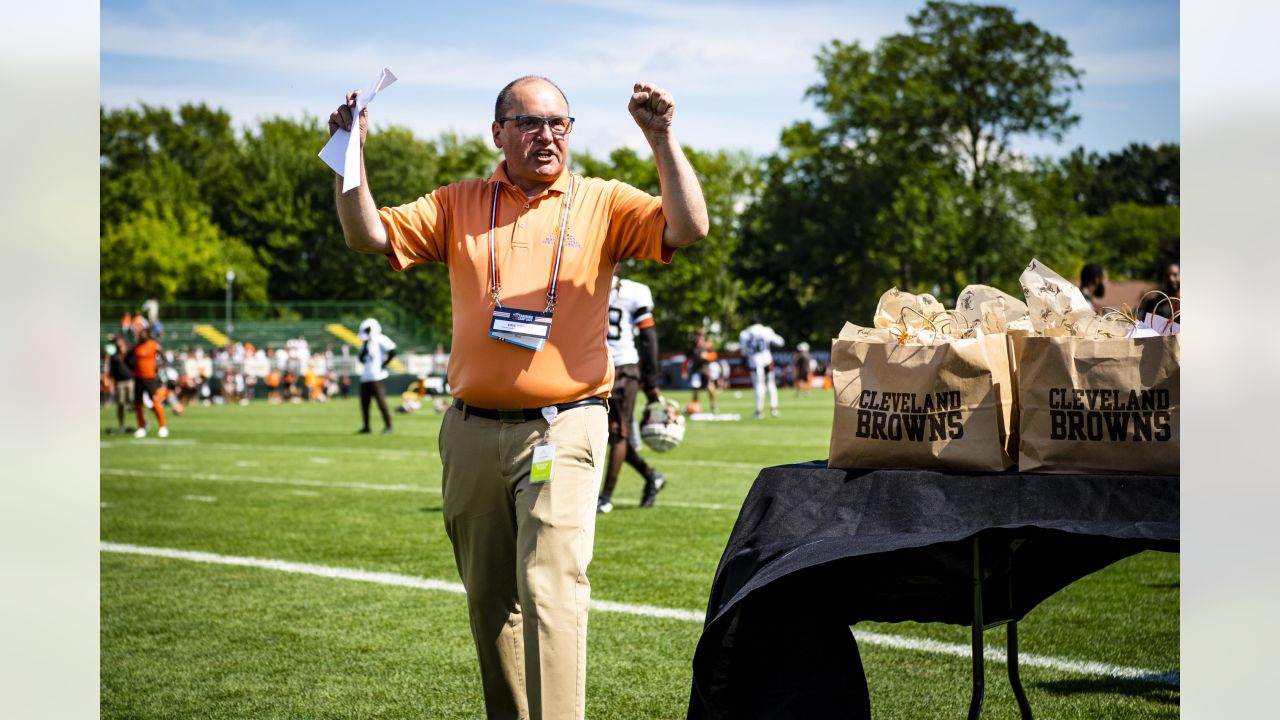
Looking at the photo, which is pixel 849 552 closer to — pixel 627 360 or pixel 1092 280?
pixel 627 360

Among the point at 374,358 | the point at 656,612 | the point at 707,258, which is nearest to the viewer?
the point at 656,612

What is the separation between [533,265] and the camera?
13.2ft

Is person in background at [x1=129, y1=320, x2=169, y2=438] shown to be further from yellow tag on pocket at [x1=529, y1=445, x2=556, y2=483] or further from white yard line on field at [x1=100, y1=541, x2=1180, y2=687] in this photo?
yellow tag on pocket at [x1=529, y1=445, x2=556, y2=483]

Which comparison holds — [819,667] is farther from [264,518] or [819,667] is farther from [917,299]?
[264,518]

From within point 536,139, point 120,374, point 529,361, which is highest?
point 536,139

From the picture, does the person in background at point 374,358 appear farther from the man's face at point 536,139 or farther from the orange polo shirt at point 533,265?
the man's face at point 536,139

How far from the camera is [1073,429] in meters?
3.36

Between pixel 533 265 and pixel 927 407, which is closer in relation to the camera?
pixel 927 407

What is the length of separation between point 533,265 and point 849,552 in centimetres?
142

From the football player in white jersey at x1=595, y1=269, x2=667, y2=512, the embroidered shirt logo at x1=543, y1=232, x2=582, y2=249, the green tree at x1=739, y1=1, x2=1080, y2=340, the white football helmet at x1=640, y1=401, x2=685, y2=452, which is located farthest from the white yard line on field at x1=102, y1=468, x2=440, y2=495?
the green tree at x1=739, y1=1, x2=1080, y2=340

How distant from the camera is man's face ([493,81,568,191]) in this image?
400 centimetres

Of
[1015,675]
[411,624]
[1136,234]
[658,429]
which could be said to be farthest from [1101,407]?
[1136,234]

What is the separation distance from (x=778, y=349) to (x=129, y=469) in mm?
52070

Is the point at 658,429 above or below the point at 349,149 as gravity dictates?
below
